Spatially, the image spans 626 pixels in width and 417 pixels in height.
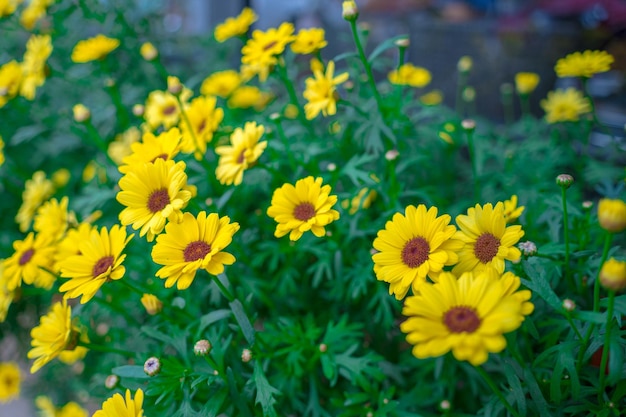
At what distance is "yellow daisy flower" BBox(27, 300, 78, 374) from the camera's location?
0.71 meters

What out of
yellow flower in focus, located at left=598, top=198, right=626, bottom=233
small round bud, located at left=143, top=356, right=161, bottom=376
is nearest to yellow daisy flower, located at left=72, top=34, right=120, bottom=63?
small round bud, located at left=143, top=356, right=161, bottom=376

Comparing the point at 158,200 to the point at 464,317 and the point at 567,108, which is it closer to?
the point at 464,317

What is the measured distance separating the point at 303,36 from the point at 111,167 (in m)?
0.56

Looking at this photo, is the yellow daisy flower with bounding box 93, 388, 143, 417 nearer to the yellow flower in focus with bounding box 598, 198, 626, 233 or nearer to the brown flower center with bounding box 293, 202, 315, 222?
the brown flower center with bounding box 293, 202, 315, 222

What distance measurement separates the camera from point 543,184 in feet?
3.29

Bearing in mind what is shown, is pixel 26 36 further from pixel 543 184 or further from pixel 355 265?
pixel 543 184

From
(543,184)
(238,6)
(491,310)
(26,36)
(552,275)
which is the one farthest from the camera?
(238,6)

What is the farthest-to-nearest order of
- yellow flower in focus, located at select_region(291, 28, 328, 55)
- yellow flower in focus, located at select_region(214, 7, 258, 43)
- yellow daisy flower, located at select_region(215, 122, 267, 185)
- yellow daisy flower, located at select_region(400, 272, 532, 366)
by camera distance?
yellow flower in focus, located at select_region(214, 7, 258, 43), yellow flower in focus, located at select_region(291, 28, 328, 55), yellow daisy flower, located at select_region(215, 122, 267, 185), yellow daisy flower, located at select_region(400, 272, 532, 366)

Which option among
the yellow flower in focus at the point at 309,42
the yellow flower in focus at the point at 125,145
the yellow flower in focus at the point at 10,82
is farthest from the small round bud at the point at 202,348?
the yellow flower in focus at the point at 10,82

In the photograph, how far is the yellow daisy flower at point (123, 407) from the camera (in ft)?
2.07

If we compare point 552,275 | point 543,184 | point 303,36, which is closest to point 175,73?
point 303,36

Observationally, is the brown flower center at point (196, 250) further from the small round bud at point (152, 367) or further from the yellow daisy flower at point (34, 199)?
the yellow daisy flower at point (34, 199)

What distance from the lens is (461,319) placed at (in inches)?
19.4

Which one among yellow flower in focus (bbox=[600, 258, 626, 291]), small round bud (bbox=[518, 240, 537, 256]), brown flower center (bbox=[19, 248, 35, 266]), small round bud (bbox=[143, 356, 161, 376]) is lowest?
small round bud (bbox=[143, 356, 161, 376])
